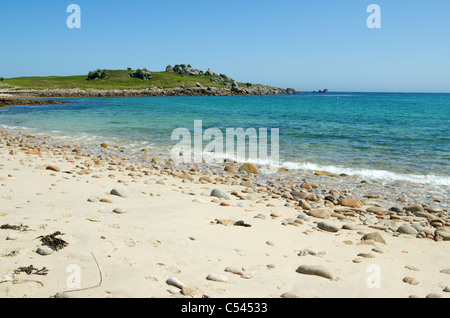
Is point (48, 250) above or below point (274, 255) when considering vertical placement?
above

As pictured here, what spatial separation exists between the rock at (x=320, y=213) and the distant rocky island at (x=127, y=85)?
88.7m

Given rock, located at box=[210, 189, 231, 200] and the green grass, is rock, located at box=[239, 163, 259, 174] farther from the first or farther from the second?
the green grass

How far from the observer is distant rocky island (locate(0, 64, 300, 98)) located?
94.1 m

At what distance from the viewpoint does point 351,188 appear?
9.30 metres

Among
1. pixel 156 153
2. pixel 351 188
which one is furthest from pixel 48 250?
pixel 156 153

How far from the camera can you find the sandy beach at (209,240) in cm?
366

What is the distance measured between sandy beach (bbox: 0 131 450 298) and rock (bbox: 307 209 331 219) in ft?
0.07

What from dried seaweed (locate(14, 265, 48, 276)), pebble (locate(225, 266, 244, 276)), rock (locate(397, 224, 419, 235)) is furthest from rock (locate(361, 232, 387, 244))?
dried seaweed (locate(14, 265, 48, 276))

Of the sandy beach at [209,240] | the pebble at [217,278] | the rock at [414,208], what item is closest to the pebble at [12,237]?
the sandy beach at [209,240]

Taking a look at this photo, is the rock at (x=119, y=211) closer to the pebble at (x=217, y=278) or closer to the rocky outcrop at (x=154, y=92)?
the pebble at (x=217, y=278)

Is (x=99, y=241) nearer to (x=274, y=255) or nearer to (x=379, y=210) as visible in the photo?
(x=274, y=255)
